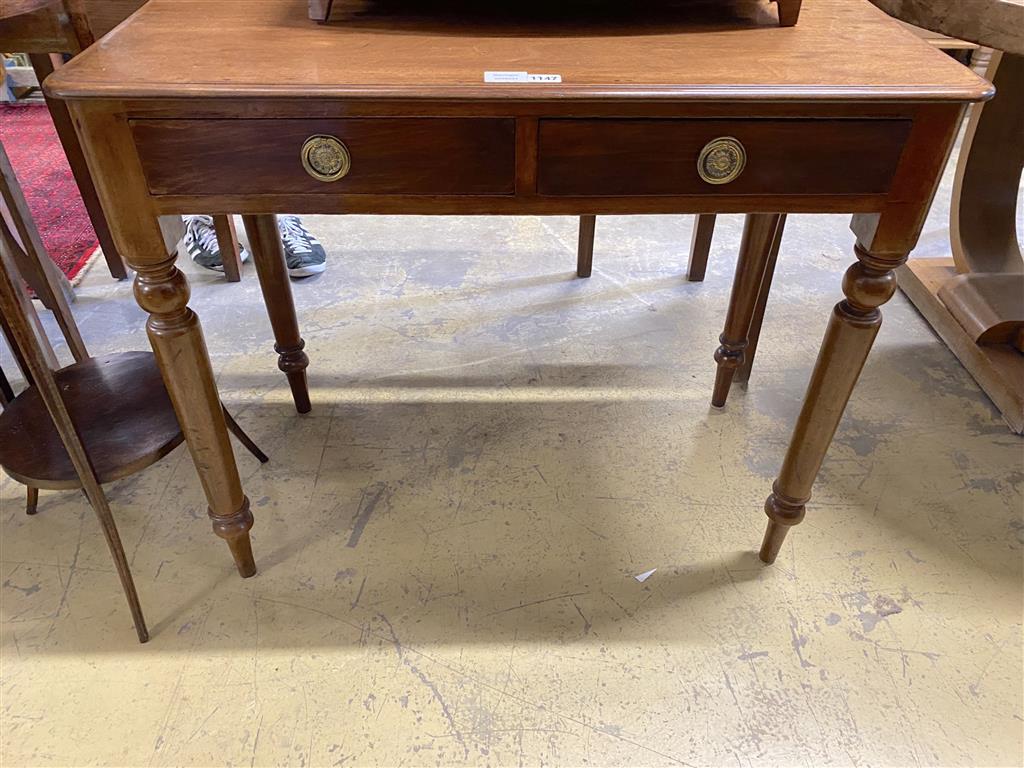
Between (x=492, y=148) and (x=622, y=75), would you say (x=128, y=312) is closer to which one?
(x=492, y=148)

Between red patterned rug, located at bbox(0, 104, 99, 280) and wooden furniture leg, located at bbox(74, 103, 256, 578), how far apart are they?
132 cm

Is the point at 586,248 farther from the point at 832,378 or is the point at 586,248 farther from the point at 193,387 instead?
the point at 193,387

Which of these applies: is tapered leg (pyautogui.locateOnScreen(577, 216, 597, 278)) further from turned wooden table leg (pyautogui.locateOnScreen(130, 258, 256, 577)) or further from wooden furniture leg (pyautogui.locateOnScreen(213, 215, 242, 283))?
turned wooden table leg (pyautogui.locateOnScreen(130, 258, 256, 577))

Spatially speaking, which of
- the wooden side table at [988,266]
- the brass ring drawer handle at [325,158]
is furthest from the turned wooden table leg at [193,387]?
the wooden side table at [988,266]

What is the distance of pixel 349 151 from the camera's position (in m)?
0.91

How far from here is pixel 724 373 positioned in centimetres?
167

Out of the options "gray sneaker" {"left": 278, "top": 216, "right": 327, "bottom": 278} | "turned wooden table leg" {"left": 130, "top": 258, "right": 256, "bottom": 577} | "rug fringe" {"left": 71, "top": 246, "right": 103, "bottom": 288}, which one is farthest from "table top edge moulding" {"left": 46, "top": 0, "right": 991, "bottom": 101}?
"rug fringe" {"left": 71, "top": 246, "right": 103, "bottom": 288}

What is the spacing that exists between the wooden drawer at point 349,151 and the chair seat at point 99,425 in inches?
21.1

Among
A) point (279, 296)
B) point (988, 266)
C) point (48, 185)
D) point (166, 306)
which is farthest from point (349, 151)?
point (48, 185)

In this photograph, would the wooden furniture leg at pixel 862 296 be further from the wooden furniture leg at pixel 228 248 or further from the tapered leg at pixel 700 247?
the wooden furniture leg at pixel 228 248

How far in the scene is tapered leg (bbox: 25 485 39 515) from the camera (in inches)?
55.9

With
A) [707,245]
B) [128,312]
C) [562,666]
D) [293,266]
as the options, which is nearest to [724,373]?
[707,245]

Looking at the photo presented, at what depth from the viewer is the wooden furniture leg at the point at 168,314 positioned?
0.89 metres

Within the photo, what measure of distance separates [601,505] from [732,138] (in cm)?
79
